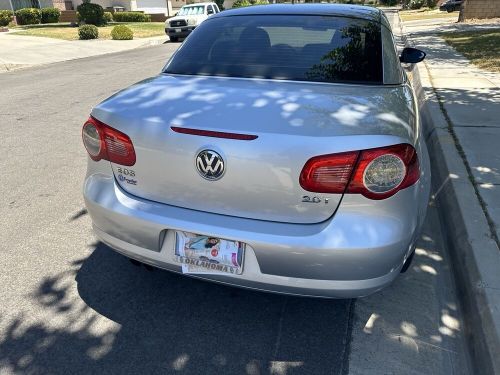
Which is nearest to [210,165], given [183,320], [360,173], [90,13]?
[360,173]

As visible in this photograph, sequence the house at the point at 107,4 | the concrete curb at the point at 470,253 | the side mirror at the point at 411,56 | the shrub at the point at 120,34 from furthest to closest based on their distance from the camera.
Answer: the house at the point at 107,4, the shrub at the point at 120,34, the side mirror at the point at 411,56, the concrete curb at the point at 470,253

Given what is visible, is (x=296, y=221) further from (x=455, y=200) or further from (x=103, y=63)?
(x=103, y=63)

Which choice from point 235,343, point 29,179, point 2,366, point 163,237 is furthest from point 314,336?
point 29,179

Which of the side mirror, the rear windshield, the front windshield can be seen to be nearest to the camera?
the rear windshield

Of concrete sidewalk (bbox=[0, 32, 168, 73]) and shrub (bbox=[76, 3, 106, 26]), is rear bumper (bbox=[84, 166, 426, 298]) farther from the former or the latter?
shrub (bbox=[76, 3, 106, 26])

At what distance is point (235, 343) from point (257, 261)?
1.97 feet

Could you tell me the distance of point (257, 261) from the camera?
2219 mm

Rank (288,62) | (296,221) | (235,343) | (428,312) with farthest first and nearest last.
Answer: (288,62)
(428,312)
(235,343)
(296,221)

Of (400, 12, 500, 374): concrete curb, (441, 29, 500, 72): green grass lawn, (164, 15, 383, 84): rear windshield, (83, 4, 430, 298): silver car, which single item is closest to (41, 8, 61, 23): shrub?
(441, 29, 500, 72): green grass lawn

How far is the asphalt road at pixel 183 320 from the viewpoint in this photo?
2.37m

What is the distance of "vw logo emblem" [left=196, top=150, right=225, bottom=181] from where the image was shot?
2154 mm

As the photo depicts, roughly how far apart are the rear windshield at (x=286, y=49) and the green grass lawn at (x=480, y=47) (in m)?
8.05

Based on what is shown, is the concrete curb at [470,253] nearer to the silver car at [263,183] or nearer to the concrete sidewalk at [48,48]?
the silver car at [263,183]

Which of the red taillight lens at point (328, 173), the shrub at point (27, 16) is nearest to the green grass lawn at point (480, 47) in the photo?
the red taillight lens at point (328, 173)
